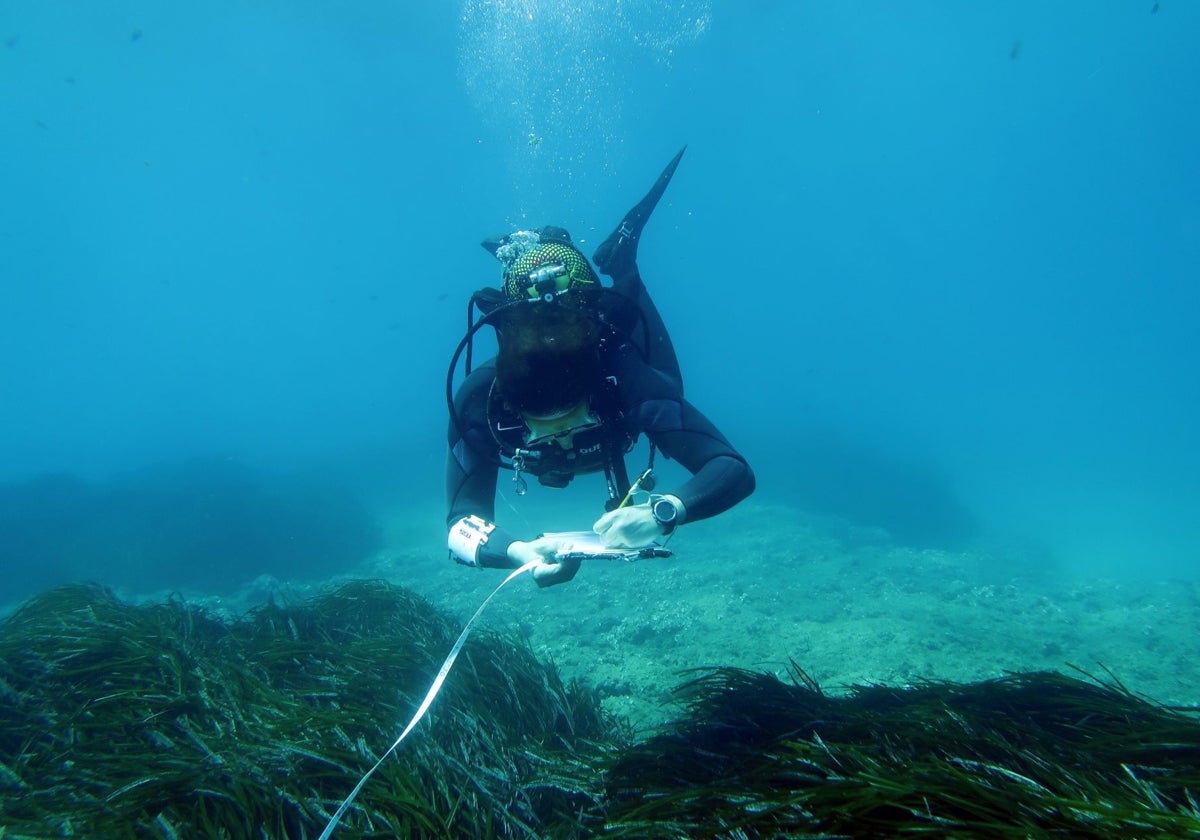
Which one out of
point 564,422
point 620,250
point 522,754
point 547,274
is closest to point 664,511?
point 564,422

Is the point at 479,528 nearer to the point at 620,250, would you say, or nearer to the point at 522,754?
the point at 522,754

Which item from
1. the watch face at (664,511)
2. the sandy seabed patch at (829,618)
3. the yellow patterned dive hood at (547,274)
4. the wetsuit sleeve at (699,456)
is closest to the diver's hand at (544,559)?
the watch face at (664,511)

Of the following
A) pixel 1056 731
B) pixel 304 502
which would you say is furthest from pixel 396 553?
pixel 1056 731

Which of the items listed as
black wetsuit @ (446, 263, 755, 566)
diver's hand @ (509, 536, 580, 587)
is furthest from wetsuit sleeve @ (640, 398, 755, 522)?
diver's hand @ (509, 536, 580, 587)

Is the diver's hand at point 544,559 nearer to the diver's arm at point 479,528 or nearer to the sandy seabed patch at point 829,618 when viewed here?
the diver's arm at point 479,528

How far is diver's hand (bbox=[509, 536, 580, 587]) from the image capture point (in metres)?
3.15

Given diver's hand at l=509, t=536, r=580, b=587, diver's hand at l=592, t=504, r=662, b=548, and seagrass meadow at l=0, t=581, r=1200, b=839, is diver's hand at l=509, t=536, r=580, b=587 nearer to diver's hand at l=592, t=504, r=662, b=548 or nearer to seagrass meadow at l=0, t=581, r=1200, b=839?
diver's hand at l=592, t=504, r=662, b=548

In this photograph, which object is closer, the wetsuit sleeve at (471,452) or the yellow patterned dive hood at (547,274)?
the yellow patterned dive hood at (547,274)

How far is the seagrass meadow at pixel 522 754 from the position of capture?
2.20m

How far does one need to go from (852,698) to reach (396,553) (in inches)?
739

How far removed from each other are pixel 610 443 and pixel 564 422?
0.52 meters

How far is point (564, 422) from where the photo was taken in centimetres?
366

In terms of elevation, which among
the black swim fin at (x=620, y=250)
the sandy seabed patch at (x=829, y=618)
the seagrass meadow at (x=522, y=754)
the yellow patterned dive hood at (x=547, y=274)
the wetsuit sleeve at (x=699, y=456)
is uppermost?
the black swim fin at (x=620, y=250)

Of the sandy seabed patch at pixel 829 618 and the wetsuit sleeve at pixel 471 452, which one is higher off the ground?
the wetsuit sleeve at pixel 471 452
